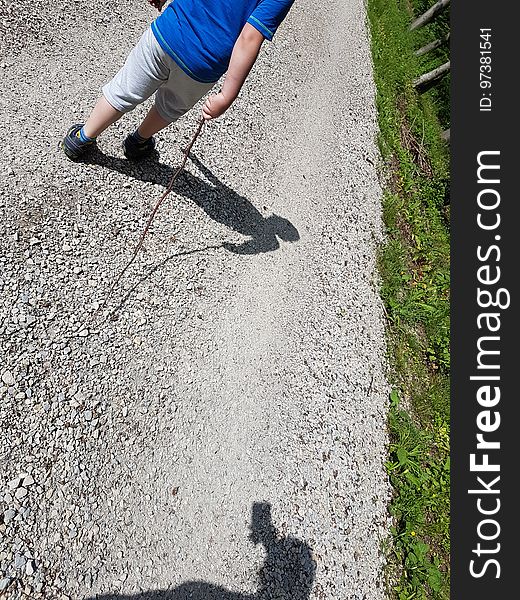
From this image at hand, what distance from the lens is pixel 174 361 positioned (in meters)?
4.45

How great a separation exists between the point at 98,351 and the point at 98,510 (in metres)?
1.25

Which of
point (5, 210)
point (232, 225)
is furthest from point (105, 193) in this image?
point (232, 225)

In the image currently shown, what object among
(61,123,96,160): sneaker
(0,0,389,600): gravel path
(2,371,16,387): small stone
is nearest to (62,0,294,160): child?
(61,123,96,160): sneaker

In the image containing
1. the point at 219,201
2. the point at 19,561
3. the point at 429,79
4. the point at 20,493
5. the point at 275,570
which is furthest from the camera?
the point at 429,79

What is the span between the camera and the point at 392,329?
21.9 feet

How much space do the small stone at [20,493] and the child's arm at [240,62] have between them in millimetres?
3034

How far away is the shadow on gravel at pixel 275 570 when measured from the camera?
3.72 metres

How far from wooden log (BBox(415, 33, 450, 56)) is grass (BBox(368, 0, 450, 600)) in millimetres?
171

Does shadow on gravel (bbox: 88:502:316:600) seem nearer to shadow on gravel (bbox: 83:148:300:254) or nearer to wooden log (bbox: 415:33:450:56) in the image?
shadow on gravel (bbox: 83:148:300:254)

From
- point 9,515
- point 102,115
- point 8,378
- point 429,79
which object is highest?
point 429,79

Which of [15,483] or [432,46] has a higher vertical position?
[432,46]

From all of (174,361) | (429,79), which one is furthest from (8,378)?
(429,79)

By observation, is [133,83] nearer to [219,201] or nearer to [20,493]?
[219,201]

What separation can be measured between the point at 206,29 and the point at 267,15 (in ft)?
1.74
